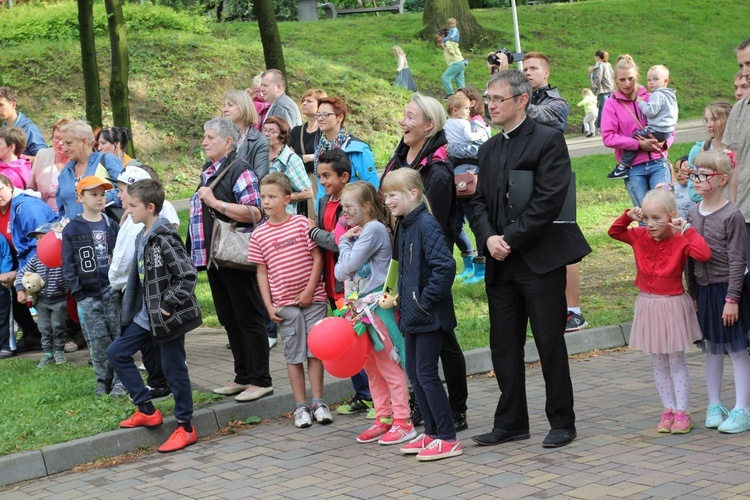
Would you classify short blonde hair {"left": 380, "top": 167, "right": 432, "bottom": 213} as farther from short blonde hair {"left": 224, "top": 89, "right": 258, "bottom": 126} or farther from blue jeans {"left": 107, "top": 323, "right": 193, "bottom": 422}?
short blonde hair {"left": 224, "top": 89, "right": 258, "bottom": 126}

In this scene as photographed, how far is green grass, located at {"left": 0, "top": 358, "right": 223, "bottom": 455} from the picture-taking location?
273 inches

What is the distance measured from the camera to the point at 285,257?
7289mm

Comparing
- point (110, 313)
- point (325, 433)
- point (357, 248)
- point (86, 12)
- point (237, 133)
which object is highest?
point (86, 12)

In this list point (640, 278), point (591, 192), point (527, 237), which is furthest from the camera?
point (591, 192)

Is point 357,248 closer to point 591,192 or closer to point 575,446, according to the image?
point 575,446

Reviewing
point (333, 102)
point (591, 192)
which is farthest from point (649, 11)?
point (333, 102)

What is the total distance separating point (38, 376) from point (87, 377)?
551mm

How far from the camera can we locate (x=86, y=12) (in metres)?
16.8

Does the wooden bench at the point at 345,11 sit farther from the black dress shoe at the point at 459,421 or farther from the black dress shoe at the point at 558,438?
the black dress shoe at the point at 558,438

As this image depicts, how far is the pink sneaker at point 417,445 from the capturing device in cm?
628

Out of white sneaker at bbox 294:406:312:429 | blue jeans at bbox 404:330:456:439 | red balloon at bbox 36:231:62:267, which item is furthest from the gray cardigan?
red balloon at bbox 36:231:62:267

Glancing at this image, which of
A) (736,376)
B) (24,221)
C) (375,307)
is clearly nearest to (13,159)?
(24,221)

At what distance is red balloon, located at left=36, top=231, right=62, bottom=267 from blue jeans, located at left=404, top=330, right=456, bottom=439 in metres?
3.84

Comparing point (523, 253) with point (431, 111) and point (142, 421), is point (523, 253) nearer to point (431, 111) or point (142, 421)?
point (431, 111)
